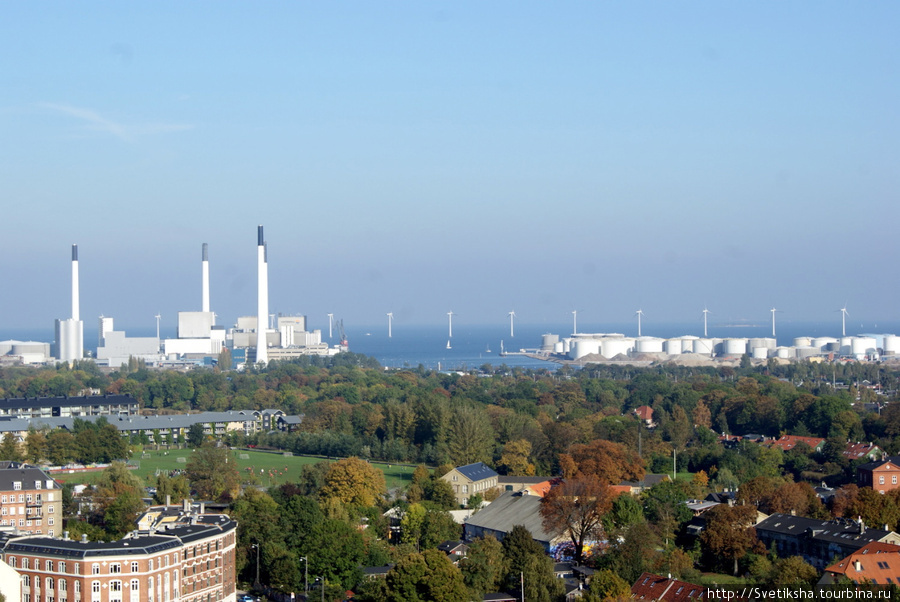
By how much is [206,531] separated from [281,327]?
293ft

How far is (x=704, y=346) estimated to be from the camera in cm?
11475

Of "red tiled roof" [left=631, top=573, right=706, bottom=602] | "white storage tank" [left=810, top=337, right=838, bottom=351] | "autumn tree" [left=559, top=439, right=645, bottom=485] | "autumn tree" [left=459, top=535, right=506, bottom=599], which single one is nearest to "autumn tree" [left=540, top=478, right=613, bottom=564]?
"autumn tree" [left=459, top=535, right=506, bottom=599]

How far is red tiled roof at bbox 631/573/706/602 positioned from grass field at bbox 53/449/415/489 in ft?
48.7

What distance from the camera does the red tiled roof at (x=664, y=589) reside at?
57.8ft

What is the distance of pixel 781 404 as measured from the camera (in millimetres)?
45188

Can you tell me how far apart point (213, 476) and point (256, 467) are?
7.40 meters

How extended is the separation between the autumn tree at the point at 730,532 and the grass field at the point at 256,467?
11831 mm

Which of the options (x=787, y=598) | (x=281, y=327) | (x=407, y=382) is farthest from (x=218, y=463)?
(x=281, y=327)

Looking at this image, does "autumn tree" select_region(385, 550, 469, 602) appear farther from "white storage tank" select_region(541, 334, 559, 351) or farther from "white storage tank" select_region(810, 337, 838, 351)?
"white storage tank" select_region(541, 334, 559, 351)

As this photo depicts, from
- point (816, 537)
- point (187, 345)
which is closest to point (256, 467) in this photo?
point (816, 537)

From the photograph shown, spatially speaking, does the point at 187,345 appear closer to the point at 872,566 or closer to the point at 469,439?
the point at 469,439

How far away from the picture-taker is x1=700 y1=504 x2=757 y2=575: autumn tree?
73.5 feet

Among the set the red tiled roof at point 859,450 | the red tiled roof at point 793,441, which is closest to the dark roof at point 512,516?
the red tiled roof at point 859,450

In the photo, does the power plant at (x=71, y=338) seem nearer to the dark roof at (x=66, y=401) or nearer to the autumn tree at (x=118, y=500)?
the dark roof at (x=66, y=401)
